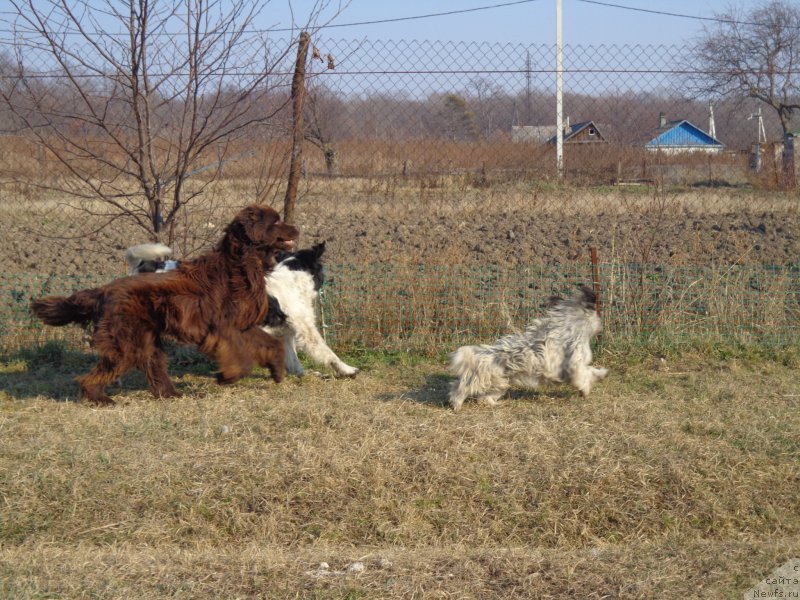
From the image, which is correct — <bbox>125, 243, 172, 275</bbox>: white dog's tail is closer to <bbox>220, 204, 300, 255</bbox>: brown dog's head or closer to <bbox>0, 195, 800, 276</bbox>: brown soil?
<bbox>220, 204, 300, 255</bbox>: brown dog's head

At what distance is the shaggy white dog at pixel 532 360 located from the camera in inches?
217

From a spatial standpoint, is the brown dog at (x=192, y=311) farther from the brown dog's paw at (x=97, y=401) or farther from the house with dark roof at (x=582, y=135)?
the house with dark roof at (x=582, y=135)

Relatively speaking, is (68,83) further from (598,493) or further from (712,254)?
(712,254)

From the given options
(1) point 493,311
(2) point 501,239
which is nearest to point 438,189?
(2) point 501,239

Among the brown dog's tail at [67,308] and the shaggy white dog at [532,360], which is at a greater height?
the brown dog's tail at [67,308]

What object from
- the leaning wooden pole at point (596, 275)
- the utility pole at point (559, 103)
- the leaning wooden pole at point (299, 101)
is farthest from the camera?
the utility pole at point (559, 103)

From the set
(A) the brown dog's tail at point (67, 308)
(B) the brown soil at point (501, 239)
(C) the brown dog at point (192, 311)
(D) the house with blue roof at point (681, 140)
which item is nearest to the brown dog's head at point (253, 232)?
(C) the brown dog at point (192, 311)

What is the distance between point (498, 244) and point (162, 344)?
19.4ft

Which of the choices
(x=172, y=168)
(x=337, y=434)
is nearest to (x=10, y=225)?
(x=172, y=168)

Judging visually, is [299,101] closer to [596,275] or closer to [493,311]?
[493,311]

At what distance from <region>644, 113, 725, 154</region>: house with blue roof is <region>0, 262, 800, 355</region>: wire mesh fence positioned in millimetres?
3647

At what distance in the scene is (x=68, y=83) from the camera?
20.6 feet

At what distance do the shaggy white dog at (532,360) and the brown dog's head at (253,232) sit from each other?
1631 millimetres

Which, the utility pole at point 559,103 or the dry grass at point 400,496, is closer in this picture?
the dry grass at point 400,496
